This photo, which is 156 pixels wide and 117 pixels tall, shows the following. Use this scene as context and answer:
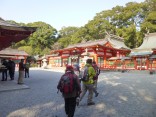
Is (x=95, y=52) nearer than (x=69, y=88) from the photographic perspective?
No

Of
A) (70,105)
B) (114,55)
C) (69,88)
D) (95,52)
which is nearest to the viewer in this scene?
(69,88)

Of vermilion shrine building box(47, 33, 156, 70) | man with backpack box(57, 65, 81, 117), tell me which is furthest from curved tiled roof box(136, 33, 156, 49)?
man with backpack box(57, 65, 81, 117)

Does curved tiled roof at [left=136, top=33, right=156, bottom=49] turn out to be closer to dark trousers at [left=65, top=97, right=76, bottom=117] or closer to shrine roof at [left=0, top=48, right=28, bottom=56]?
shrine roof at [left=0, top=48, right=28, bottom=56]

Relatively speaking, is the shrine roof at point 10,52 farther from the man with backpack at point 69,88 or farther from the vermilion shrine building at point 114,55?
the man with backpack at point 69,88

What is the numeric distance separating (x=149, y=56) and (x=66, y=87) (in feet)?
80.4

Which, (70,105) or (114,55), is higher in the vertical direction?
(114,55)

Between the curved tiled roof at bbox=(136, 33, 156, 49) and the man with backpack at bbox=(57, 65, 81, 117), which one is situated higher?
the curved tiled roof at bbox=(136, 33, 156, 49)

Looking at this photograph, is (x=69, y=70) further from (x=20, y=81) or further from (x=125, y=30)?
(x=125, y=30)

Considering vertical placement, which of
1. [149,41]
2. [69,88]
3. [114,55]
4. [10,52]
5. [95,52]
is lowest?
[69,88]

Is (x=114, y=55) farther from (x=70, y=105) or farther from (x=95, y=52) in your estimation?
(x=70, y=105)

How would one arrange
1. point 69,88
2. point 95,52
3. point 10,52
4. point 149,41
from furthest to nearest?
point 10,52 < point 149,41 < point 95,52 < point 69,88

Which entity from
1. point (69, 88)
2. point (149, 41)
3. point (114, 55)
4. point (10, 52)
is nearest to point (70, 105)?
point (69, 88)

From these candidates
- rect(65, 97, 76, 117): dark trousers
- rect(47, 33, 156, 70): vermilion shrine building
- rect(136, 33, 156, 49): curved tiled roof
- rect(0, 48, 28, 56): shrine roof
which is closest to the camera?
rect(65, 97, 76, 117): dark trousers

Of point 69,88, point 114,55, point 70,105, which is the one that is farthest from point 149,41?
point 69,88
